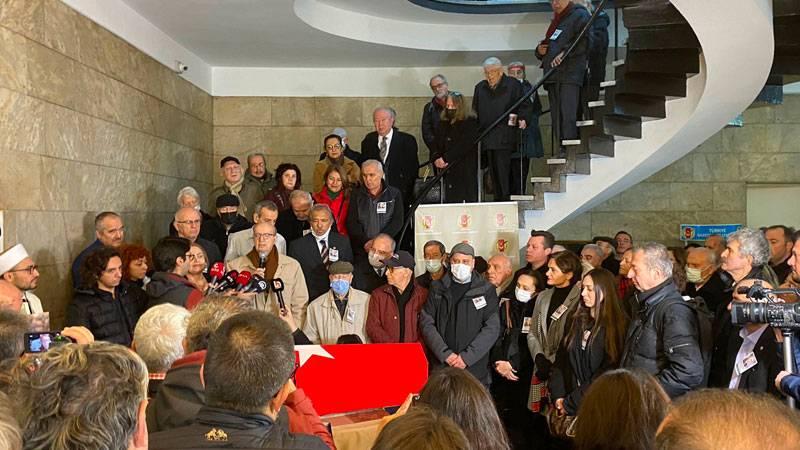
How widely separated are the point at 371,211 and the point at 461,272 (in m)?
1.40

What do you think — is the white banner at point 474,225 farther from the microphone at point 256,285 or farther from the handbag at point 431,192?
the microphone at point 256,285

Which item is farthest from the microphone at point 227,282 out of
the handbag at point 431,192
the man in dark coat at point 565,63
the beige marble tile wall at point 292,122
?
the beige marble tile wall at point 292,122

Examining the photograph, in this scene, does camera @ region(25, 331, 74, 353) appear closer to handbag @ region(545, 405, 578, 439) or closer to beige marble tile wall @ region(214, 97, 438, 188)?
handbag @ region(545, 405, 578, 439)

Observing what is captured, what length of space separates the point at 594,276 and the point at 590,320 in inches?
9.9

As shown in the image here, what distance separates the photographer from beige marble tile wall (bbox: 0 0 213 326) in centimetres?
486

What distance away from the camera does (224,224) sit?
250 inches

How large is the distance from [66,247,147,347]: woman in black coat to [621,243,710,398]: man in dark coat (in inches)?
107

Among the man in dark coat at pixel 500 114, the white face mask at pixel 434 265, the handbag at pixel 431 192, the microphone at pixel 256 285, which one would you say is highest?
the man in dark coat at pixel 500 114

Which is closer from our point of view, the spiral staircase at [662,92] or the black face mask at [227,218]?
the spiral staircase at [662,92]

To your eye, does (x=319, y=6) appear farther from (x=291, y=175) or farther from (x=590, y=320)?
(x=590, y=320)

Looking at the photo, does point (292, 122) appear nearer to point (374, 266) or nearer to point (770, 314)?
point (374, 266)

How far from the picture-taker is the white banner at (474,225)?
24.0 feet

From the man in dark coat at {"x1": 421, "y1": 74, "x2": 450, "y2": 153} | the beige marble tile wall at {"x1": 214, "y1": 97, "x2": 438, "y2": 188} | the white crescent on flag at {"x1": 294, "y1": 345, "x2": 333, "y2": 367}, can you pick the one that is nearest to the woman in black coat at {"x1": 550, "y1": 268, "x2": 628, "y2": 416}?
the white crescent on flag at {"x1": 294, "y1": 345, "x2": 333, "y2": 367}

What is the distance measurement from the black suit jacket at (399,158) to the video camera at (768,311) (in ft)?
15.3
